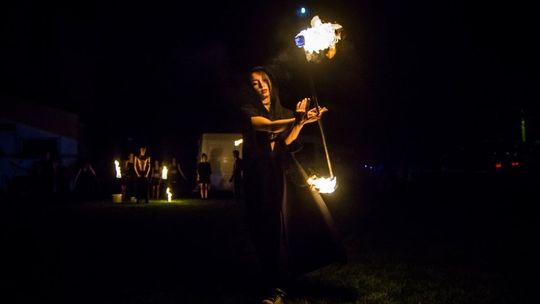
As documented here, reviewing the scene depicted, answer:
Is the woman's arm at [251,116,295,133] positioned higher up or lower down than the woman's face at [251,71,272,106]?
lower down

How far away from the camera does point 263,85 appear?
18.3ft

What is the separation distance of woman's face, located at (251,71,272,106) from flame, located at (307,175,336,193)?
781mm

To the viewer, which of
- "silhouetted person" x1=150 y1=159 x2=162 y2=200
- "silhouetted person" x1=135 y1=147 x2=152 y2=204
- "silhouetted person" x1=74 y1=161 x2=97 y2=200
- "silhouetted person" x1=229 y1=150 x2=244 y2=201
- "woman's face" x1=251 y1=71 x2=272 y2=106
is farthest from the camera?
"silhouetted person" x1=74 y1=161 x2=97 y2=200

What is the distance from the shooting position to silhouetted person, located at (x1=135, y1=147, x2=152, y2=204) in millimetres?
21938

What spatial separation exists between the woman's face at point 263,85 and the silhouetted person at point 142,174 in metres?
16.8

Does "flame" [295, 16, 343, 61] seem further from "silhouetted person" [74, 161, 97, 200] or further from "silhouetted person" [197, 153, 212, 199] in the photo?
"silhouetted person" [74, 161, 97, 200]

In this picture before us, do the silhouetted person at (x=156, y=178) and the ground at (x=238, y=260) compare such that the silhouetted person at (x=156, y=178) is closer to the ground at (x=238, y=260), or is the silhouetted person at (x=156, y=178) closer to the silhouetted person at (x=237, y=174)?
the silhouetted person at (x=237, y=174)

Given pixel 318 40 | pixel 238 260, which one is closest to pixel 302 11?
pixel 318 40

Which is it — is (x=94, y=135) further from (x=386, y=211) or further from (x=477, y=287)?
(x=477, y=287)

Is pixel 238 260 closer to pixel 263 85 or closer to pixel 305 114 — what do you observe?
pixel 263 85

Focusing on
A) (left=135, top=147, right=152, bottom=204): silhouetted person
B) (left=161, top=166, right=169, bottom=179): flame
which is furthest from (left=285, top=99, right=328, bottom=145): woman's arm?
(left=161, top=166, right=169, bottom=179): flame

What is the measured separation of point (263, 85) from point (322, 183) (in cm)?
100

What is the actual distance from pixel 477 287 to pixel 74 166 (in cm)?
2667

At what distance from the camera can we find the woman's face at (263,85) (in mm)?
5563
